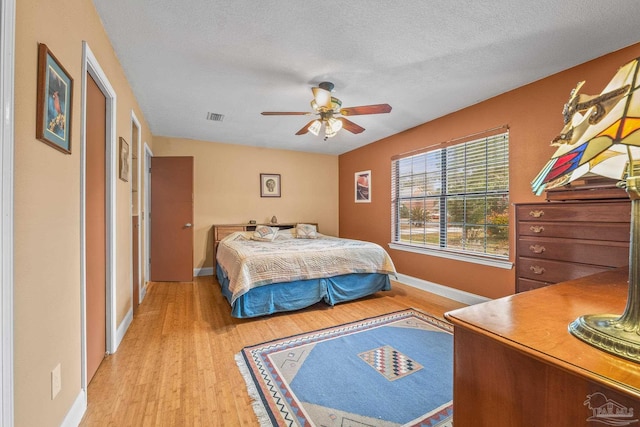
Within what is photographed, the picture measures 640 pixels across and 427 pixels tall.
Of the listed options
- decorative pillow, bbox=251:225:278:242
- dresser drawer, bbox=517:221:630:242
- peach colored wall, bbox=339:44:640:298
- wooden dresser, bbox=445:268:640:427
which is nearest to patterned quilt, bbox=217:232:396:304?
decorative pillow, bbox=251:225:278:242

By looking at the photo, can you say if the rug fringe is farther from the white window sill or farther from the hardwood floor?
the white window sill

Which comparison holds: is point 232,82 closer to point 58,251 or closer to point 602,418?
point 58,251

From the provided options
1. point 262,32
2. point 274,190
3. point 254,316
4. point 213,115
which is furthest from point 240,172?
point 262,32

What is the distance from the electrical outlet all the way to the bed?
1.52m

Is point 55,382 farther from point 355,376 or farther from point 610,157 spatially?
point 610,157

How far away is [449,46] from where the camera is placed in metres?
2.23

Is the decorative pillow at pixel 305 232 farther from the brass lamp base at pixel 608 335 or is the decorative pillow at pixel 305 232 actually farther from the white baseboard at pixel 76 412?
the brass lamp base at pixel 608 335

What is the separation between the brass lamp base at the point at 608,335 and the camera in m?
0.61

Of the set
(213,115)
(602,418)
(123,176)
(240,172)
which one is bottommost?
(602,418)

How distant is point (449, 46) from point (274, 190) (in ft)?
13.1

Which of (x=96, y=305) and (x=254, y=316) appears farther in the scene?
(x=254, y=316)

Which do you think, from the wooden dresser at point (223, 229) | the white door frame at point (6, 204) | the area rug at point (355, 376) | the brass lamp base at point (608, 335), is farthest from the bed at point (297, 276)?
the brass lamp base at point (608, 335)

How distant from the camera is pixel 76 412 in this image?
151 cm

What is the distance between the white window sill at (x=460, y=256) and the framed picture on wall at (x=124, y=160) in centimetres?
381
